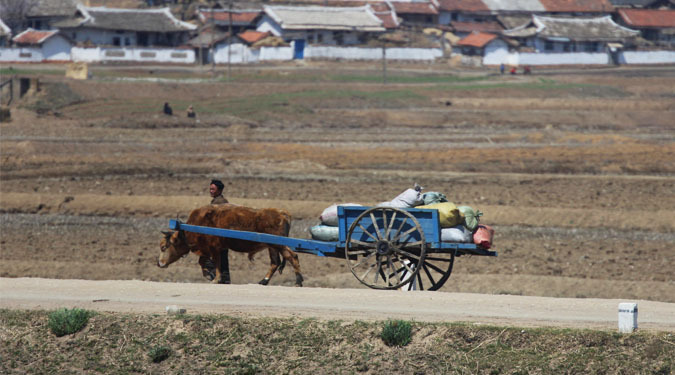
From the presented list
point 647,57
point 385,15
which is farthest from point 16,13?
point 647,57

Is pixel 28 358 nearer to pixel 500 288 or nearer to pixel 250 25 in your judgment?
pixel 500 288

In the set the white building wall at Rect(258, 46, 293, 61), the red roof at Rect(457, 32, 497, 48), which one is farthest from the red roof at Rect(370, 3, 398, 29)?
the white building wall at Rect(258, 46, 293, 61)

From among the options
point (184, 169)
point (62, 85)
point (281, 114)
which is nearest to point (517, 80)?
point (281, 114)

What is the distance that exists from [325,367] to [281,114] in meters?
41.3

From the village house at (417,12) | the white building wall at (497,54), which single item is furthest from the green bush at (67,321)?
the village house at (417,12)

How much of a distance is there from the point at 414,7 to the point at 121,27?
3295cm

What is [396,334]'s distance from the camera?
1220 centimetres

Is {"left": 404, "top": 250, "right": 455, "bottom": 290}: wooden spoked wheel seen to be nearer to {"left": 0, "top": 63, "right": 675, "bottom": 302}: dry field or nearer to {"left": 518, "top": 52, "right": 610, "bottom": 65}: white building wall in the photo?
{"left": 0, "top": 63, "right": 675, "bottom": 302}: dry field

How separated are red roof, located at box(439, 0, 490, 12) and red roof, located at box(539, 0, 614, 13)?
286 inches

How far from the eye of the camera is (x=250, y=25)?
89.2 m

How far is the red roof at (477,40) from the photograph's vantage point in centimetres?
8600

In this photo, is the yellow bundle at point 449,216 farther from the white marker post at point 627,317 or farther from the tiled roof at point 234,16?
the tiled roof at point 234,16

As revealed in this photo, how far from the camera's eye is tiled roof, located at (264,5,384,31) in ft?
281

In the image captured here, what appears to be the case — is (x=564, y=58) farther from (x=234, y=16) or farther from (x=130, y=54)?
(x=130, y=54)
